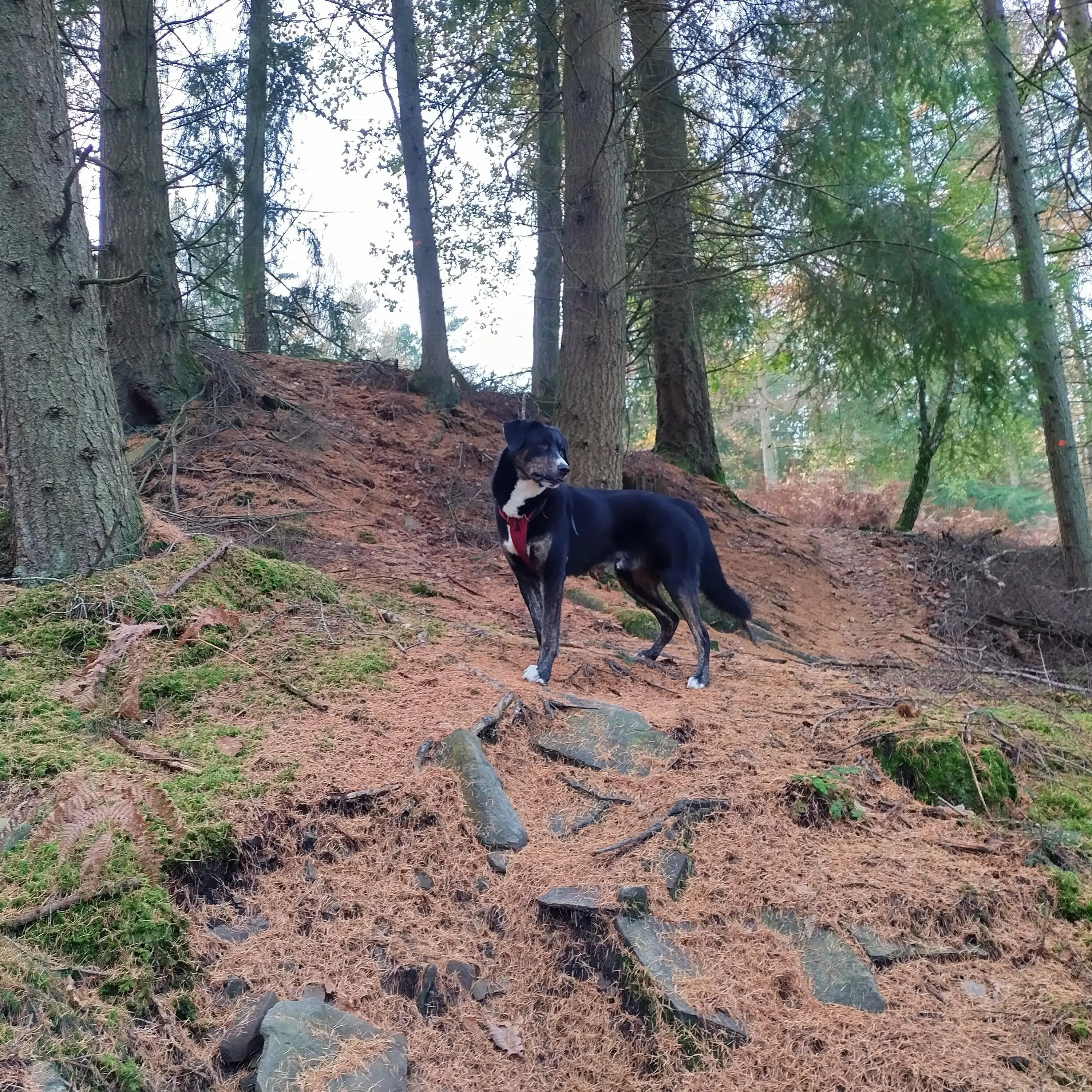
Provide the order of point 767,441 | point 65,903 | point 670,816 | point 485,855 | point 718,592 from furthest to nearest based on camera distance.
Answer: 1. point 767,441
2. point 718,592
3. point 670,816
4. point 485,855
5. point 65,903

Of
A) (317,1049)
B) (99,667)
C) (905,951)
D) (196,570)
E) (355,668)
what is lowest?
(905,951)

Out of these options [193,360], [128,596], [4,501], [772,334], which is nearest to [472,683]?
[128,596]

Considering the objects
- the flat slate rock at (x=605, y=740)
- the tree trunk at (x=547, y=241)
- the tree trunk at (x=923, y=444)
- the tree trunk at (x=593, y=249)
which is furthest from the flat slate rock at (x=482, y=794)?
the tree trunk at (x=923, y=444)

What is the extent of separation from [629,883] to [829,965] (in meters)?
0.71

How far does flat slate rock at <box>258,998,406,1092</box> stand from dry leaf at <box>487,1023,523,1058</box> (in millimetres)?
276

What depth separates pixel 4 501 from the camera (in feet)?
16.0

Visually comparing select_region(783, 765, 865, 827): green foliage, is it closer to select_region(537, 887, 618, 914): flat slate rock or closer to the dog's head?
select_region(537, 887, 618, 914): flat slate rock

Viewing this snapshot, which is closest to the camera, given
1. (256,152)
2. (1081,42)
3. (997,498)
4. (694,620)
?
(694,620)

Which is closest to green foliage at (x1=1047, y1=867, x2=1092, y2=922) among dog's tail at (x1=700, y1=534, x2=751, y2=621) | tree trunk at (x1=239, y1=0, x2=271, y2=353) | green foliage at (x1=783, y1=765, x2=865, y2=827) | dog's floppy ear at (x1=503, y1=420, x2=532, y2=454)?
green foliage at (x1=783, y1=765, x2=865, y2=827)

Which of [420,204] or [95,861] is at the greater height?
[420,204]

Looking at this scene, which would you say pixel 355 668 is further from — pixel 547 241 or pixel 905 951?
pixel 547 241

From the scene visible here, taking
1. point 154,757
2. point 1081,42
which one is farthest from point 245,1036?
point 1081,42

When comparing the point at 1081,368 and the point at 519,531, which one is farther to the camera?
the point at 1081,368

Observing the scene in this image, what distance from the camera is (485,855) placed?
321cm
